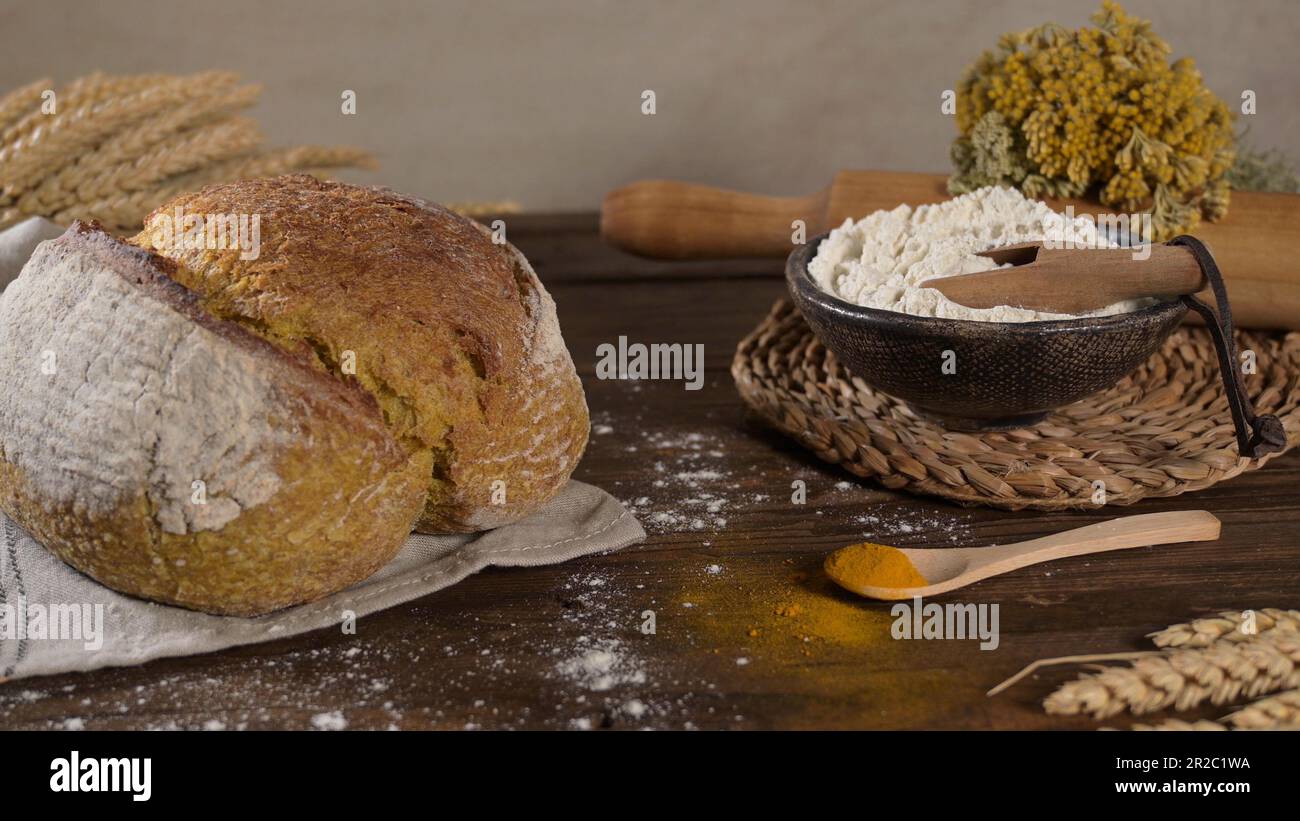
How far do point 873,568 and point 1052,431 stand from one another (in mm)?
534

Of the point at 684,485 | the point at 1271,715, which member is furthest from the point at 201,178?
the point at 1271,715

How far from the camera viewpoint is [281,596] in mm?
1358

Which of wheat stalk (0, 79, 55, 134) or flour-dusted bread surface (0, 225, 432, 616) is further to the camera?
wheat stalk (0, 79, 55, 134)

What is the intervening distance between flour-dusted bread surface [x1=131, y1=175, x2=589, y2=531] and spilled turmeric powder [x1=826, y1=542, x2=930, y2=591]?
0.39 meters

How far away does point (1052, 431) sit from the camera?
71.1 inches

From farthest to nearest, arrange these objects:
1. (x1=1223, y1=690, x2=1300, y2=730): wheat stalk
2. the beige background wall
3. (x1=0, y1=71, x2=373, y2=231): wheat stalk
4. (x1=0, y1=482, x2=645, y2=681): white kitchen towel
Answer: the beige background wall < (x1=0, y1=71, x2=373, y2=231): wheat stalk < (x1=0, y1=482, x2=645, y2=681): white kitchen towel < (x1=1223, y1=690, x2=1300, y2=730): wheat stalk

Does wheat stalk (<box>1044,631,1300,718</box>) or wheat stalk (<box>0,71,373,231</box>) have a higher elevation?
wheat stalk (<box>0,71,373,231</box>)

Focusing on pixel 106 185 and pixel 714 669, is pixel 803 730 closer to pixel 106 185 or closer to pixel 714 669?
pixel 714 669

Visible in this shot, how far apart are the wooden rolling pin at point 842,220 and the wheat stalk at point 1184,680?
97 centimetres

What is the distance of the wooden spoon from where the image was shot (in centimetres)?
144

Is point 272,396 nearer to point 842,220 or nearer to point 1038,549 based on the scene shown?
point 1038,549

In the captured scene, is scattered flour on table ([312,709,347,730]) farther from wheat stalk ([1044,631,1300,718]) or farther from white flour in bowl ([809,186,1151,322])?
white flour in bowl ([809,186,1151,322])

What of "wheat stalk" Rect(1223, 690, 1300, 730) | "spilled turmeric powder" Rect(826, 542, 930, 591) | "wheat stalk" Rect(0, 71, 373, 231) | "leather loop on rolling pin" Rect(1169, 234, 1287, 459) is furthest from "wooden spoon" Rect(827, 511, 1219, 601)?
"wheat stalk" Rect(0, 71, 373, 231)

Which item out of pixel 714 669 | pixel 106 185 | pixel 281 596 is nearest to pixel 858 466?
pixel 714 669
